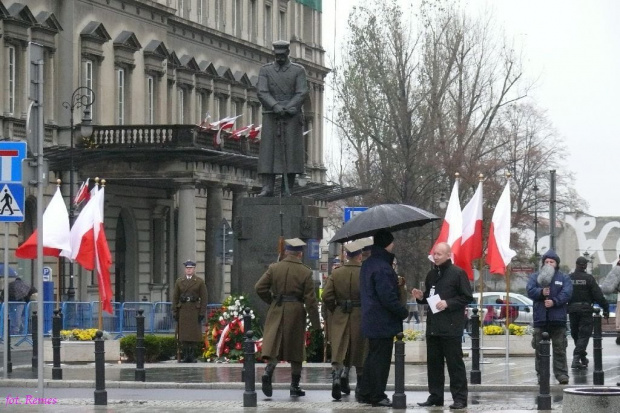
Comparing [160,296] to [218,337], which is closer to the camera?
[218,337]

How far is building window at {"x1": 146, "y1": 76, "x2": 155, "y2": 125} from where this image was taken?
2383 inches

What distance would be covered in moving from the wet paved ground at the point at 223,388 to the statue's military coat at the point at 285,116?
3.27 metres

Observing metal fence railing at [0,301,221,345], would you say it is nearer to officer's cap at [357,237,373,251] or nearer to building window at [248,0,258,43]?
officer's cap at [357,237,373,251]

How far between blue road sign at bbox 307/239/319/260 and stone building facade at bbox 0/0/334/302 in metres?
14.1

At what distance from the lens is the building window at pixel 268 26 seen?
7481 cm

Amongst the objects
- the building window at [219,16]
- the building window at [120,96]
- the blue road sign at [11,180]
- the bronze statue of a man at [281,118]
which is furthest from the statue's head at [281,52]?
the building window at [219,16]

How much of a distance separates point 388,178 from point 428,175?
5.68 feet

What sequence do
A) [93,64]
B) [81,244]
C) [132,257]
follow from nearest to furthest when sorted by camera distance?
[81,244] < [93,64] < [132,257]

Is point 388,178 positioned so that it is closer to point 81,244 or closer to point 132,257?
point 132,257

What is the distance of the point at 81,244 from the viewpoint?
29.7 m

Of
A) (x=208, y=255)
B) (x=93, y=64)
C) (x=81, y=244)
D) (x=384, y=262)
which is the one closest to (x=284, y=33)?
(x=208, y=255)

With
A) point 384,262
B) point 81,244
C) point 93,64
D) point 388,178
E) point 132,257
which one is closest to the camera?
point 384,262

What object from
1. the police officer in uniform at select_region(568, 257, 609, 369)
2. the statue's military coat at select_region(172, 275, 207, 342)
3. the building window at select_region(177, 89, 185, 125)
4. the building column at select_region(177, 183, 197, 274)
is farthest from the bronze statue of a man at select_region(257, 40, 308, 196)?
the building window at select_region(177, 89, 185, 125)

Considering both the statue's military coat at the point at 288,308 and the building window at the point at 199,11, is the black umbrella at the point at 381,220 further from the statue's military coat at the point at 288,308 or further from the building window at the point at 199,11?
the building window at the point at 199,11
